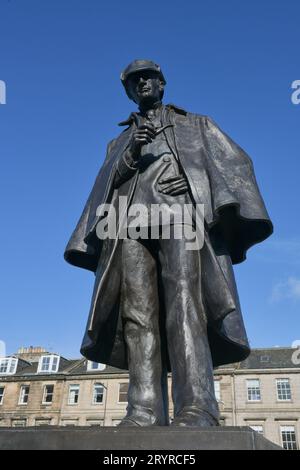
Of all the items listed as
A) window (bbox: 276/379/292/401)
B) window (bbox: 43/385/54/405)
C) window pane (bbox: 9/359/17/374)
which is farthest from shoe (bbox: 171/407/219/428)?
window pane (bbox: 9/359/17/374)

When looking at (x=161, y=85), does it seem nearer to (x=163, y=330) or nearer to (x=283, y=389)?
(x=163, y=330)

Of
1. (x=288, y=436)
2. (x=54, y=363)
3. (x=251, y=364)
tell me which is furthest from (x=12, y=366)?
(x=288, y=436)

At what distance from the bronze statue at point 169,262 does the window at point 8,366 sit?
4203 centimetres

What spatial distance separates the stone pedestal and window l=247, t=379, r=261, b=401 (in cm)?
3558

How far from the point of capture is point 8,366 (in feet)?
142

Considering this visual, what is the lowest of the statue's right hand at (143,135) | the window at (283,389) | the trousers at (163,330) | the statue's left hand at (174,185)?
the trousers at (163,330)

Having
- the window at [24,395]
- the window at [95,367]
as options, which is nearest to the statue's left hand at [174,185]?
the window at [95,367]

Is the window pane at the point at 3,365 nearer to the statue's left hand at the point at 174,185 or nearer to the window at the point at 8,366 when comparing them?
the window at the point at 8,366

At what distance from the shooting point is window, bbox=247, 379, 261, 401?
35875mm

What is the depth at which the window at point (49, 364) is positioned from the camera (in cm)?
4203

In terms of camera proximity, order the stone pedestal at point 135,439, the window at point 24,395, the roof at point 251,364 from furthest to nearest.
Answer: the window at point 24,395
the roof at point 251,364
the stone pedestal at point 135,439

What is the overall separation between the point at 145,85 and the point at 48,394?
39.2 m

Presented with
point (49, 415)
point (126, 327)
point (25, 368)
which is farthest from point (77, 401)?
point (126, 327)

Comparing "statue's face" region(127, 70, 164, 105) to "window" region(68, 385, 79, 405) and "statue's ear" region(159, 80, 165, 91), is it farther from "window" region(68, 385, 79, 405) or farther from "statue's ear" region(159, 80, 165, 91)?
"window" region(68, 385, 79, 405)
